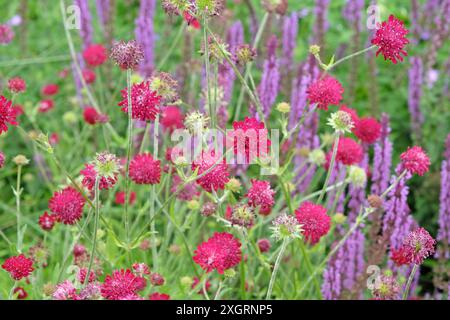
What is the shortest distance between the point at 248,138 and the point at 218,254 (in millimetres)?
283

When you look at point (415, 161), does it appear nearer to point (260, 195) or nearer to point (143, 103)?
point (260, 195)

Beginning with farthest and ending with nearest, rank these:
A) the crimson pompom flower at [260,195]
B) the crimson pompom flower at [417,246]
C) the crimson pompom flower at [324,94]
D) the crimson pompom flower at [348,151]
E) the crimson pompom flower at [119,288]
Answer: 1. the crimson pompom flower at [348,151]
2. the crimson pompom flower at [324,94]
3. the crimson pompom flower at [260,195]
4. the crimson pompom flower at [417,246]
5. the crimson pompom flower at [119,288]

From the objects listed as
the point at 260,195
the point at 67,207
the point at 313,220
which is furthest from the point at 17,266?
the point at 313,220

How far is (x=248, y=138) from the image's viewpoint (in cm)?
160

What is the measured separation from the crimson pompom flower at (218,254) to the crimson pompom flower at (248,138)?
0.23m

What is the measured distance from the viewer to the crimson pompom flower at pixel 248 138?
159cm

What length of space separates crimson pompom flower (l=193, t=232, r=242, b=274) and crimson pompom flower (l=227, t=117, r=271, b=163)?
227 mm

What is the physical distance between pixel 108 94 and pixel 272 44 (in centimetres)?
114

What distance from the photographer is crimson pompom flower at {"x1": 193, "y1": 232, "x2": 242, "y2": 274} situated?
5.43 ft

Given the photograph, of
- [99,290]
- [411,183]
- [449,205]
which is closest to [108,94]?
[411,183]

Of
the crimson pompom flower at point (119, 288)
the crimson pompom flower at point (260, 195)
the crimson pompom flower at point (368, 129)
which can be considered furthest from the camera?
the crimson pompom flower at point (368, 129)

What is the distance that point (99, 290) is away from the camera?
1.51 metres

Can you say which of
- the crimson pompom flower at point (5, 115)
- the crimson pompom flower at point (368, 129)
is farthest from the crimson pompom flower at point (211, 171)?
the crimson pompom flower at point (368, 129)

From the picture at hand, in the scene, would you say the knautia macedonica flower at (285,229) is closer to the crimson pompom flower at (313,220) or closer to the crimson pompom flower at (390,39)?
the crimson pompom flower at (313,220)
